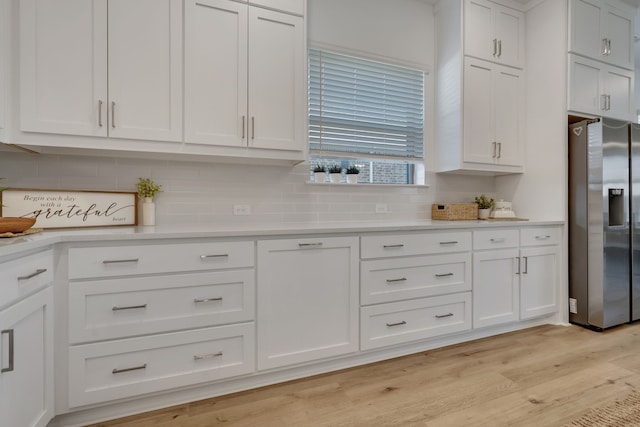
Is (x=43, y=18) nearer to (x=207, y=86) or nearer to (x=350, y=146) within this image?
(x=207, y=86)

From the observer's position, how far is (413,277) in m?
2.29

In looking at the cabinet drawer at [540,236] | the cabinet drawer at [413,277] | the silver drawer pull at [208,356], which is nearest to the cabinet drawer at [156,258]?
the silver drawer pull at [208,356]

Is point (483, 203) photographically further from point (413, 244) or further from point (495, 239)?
point (413, 244)

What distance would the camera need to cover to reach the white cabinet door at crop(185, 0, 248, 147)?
6.61 ft

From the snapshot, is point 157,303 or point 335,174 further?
point 335,174

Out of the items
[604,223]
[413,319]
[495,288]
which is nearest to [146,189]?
[413,319]

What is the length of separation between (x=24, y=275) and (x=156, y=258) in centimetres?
50

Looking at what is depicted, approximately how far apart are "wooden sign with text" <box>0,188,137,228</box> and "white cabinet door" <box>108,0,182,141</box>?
483 mm

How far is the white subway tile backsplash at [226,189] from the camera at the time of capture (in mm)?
2064

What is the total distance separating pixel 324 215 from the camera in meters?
2.78

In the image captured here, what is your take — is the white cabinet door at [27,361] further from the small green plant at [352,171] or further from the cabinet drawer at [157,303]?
the small green plant at [352,171]

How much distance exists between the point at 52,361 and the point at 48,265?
44 centimetres

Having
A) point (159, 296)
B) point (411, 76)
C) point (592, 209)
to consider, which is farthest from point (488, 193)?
point (159, 296)

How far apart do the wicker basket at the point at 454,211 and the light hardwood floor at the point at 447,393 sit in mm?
1113
